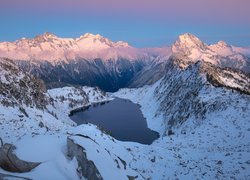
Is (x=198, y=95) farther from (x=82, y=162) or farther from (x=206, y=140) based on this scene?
(x=82, y=162)

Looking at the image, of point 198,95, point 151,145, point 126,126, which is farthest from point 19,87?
point 151,145

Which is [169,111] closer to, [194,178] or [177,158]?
[177,158]

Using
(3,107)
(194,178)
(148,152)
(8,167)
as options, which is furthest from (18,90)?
(8,167)

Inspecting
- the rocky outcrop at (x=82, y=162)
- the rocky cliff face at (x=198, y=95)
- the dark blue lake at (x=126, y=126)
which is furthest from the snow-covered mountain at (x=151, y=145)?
the dark blue lake at (x=126, y=126)

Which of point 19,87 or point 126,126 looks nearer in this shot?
point 19,87

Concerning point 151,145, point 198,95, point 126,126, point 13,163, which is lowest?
point 151,145

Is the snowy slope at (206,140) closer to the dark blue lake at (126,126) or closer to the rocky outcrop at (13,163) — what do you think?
the dark blue lake at (126,126)

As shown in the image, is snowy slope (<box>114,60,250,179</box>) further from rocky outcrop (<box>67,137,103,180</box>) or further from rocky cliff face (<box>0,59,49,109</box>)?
rocky cliff face (<box>0,59,49,109</box>)
